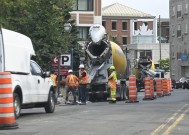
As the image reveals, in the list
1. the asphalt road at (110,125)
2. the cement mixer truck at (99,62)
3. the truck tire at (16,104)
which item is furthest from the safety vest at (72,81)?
the truck tire at (16,104)

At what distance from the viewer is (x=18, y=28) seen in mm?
31625

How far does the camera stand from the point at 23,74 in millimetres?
18062

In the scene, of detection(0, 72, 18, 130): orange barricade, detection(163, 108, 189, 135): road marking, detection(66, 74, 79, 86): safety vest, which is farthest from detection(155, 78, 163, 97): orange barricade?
detection(0, 72, 18, 130): orange barricade

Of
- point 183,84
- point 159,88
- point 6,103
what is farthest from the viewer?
point 183,84

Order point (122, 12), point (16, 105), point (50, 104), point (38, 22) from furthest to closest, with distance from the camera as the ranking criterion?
point (122, 12)
point (38, 22)
point (50, 104)
point (16, 105)

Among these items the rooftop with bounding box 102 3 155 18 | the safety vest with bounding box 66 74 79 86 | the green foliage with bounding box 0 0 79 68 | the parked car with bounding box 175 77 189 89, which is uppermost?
the rooftop with bounding box 102 3 155 18

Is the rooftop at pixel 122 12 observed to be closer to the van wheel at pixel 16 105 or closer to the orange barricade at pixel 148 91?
the orange barricade at pixel 148 91

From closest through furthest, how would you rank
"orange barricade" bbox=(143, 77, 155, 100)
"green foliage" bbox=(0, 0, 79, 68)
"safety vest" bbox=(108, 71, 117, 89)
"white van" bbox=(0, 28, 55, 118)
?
"white van" bbox=(0, 28, 55, 118) → "safety vest" bbox=(108, 71, 117, 89) → "green foliage" bbox=(0, 0, 79, 68) → "orange barricade" bbox=(143, 77, 155, 100)

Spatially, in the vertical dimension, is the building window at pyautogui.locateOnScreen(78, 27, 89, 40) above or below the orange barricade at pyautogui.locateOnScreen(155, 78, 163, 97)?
above

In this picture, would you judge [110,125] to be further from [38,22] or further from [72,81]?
[38,22]

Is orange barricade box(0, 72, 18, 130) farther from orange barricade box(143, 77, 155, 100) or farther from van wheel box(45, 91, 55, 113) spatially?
orange barricade box(143, 77, 155, 100)

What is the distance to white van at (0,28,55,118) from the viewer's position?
1688 centimetres

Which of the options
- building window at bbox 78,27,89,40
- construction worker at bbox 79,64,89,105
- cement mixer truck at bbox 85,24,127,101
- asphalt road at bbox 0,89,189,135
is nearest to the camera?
asphalt road at bbox 0,89,189,135

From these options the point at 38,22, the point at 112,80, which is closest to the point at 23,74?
the point at 112,80
